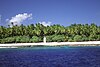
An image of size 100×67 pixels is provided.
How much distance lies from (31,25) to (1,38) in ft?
62.4

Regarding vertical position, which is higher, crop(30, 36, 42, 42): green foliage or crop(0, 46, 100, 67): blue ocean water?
crop(30, 36, 42, 42): green foliage

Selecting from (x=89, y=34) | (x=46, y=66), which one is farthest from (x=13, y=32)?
(x=46, y=66)

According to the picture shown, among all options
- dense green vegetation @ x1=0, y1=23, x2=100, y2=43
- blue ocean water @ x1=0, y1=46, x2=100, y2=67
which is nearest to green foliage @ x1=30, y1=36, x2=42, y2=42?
dense green vegetation @ x1=0, y1=23, x2=100, y2=43

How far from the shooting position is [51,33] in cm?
13450

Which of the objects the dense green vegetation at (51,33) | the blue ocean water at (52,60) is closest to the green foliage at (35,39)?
the dense green vegetation at (51,33)

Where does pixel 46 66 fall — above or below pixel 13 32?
below

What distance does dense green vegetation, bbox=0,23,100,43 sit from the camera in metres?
124

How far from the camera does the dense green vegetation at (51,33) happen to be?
406 ft

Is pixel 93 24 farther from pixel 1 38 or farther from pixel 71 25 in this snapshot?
pixel 1 38

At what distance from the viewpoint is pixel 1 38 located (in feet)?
414

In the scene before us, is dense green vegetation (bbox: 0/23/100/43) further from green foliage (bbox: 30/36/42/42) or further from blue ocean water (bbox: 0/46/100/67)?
blue ocean water (bbox: 0/46/100/67)

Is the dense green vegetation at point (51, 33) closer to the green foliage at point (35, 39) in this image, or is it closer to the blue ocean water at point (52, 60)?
the green foliage at point (35, 39)

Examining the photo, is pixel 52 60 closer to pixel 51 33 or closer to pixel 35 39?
pixel 35 39

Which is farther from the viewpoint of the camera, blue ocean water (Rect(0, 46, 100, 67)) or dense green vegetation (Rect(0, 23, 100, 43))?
dense green vegetation (Rect(0, 23, 100, 43))
